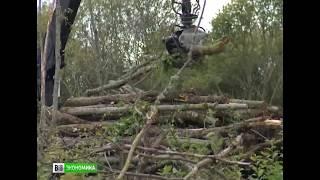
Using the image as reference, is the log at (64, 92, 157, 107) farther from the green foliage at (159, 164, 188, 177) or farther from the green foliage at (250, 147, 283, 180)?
the green foliage at (250, 147, 283, 180)

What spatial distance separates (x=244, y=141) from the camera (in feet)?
14.4

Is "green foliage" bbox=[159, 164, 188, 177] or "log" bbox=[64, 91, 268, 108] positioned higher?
"log" bbox=[64, 91, 268, 108]

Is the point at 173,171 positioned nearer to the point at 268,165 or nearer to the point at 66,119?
the point at 268,165

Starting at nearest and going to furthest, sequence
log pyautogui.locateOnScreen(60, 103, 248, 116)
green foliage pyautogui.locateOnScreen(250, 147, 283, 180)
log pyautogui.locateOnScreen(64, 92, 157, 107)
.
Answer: green foliage pyautogui.locateOnScreen(250, 147, 283, 180) < log pyautogui.locateOnScreen(60, 103, 248, 116) < log pyautogui.locateOnScreen(64, 92, 157, 107)

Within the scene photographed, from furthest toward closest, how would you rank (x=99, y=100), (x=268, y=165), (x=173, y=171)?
(x=99, y=100)
(x=173, y=171)
(x=268, y=165)

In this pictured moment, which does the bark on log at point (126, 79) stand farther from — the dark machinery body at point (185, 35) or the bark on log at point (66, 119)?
the bark on log at point (66, 119)

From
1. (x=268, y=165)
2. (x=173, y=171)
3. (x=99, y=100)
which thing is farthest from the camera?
(x=99, y=100)

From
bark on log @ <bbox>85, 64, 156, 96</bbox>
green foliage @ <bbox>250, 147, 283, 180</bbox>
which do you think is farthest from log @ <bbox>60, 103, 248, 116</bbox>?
green foliage @ <bbox>250, 147, 283, 180</bbox>

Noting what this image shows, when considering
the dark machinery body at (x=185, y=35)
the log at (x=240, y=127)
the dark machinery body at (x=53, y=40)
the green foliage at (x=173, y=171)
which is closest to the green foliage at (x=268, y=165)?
the log at (x=240, y=127)

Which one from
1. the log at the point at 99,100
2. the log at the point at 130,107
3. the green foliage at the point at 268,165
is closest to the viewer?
the green foliage at the point at 268,165

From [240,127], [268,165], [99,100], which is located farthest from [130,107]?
[268,165]
